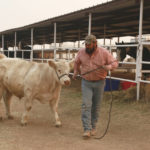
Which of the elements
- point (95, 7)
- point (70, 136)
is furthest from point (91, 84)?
point (95, 7)

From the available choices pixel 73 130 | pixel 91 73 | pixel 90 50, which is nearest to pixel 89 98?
pixel 91 73

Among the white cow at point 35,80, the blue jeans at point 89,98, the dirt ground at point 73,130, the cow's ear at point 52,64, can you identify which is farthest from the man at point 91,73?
the cow's ear at point 52,64

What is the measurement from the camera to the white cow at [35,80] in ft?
15.9

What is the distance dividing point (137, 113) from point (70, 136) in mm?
2186

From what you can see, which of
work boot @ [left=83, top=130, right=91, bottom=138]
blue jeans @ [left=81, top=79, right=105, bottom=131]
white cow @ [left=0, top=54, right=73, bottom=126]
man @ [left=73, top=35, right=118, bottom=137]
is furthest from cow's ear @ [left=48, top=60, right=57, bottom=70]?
work boot @ [left=83, top=130, right=91, bottom=138]

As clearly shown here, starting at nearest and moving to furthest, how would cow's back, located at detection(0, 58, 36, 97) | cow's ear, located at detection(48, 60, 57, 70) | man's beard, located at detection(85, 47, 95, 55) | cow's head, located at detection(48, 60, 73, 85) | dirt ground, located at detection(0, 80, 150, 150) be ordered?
1. dirt ground, located at detection(0, 80, 150, 150)
2. man's beard, located at detection(85, 47, 95, 55)
3. cow's head, located at detection(48, 60, 73, 85)
4. cow's ear, located at detection(48, 60, 57, 70)
5. cow's back, located at detection(0, 58, 36, 97)

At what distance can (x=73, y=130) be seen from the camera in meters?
4.77

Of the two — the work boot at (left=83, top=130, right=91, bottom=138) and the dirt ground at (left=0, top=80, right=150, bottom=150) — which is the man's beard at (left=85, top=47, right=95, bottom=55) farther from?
the dirt ground at (left=0, top=80, right=150, bottom=150)

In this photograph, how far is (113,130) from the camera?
4.83 metres

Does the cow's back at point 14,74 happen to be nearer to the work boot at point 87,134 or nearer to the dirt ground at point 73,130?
the dirt ground at point 73,130

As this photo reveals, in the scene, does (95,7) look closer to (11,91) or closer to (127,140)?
(11,91)

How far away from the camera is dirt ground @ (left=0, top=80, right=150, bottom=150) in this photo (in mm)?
3912

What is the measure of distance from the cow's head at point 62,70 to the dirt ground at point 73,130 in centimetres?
94

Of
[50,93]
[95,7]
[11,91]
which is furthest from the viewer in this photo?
[95,7]
